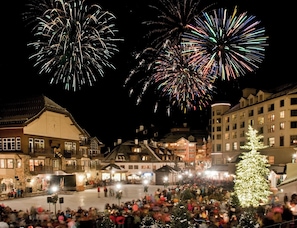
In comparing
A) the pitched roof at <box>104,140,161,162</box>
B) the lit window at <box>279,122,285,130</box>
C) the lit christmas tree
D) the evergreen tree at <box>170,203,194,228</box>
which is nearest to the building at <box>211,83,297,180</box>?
the lit window at <box>279,122,285,130</box>

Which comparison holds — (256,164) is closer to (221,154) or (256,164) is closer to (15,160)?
(15,160)

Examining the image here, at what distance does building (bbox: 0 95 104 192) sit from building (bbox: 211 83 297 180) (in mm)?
24879

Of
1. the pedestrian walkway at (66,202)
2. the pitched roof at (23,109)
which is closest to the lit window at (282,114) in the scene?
the pedestrian walkway at (66,202)

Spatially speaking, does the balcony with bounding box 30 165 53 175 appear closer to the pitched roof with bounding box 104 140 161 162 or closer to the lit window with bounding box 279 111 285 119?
the pitched roof with bounding box 104 140 161 162

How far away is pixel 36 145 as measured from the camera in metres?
44.9

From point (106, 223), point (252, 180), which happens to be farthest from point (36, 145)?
point (106, 223)

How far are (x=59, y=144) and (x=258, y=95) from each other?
31628 mm

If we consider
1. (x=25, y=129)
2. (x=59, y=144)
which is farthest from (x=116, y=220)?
(x=59, y=144)

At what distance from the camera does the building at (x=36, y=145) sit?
4150 centimetres

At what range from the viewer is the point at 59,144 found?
49375 mm

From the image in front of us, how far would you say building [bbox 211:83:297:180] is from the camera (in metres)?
50.2

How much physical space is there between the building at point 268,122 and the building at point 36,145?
24.9m

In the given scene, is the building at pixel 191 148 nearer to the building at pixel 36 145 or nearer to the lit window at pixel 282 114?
the lit window at pixel 282 114

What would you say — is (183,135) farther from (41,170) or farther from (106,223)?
(106,223)
